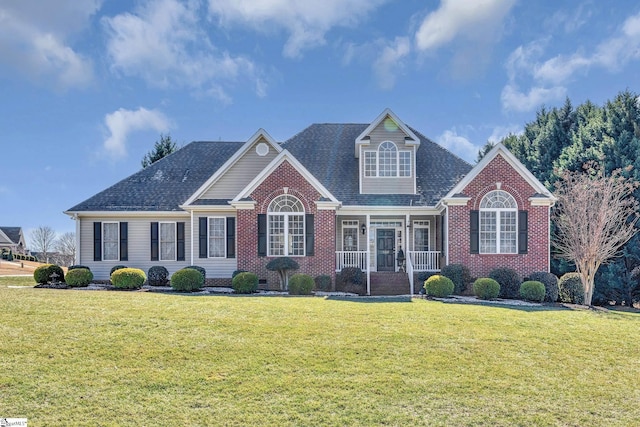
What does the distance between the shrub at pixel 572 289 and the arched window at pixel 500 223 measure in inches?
88.3

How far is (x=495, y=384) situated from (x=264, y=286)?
12500 millimetres

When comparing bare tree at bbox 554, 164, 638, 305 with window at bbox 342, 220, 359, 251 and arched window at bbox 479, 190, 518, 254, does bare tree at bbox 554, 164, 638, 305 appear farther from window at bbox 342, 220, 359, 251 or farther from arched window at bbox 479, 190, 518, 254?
window at bbox 342, 220, 359, 251

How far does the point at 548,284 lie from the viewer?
17.0 m

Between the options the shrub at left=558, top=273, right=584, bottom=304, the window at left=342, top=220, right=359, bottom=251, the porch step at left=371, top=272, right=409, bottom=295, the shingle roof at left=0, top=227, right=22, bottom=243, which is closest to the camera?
the shrub at left=558, top=273, right=584, bottom=304

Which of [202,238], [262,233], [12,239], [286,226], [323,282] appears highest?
[286,226]

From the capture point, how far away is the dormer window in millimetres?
21219

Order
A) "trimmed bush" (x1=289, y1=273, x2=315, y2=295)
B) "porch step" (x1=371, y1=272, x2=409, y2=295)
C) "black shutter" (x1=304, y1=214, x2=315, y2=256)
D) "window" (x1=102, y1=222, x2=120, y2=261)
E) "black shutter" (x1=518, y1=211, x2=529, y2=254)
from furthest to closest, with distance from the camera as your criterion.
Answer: "window" (x1=102, y1=222, x2=120, y2=261) < "porch step" (x1=371, y1=272, x2=409, y2=295) < "black shutter" (x1=304, y1=214, x2=315, y2=256) < "black shutter" (x1=518, y1=211, x2=529, y2=254) < "trimmed bush" (x1=289, y1=273, x2=315, y2=295)

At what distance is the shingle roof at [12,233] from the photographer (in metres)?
70.2

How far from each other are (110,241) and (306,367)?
1648cm

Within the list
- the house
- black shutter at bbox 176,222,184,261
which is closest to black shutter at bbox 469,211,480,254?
the house

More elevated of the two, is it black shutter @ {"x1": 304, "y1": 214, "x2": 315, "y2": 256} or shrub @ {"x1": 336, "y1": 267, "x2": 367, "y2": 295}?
black shutter @ {"x1": 304, "y1": 214, "x2": 315, "y2": 256}

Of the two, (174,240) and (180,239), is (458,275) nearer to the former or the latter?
(180,239)

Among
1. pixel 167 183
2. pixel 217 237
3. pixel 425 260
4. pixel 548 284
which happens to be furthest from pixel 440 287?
pixel 167 183

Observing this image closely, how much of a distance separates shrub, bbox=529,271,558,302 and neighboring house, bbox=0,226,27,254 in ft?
227
